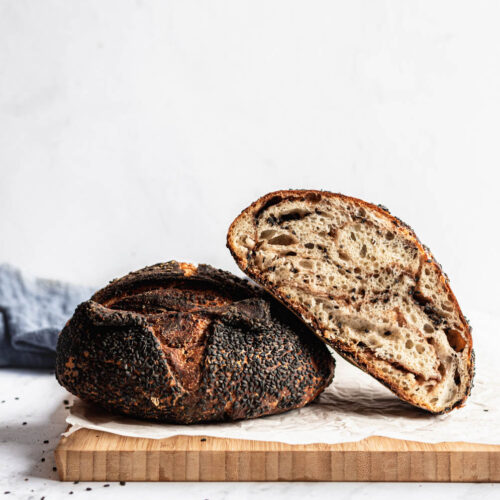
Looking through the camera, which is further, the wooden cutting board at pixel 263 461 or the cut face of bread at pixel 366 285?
the cut face of bread at pixel 366 285

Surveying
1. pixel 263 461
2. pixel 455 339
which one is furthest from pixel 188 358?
pixel 455 339

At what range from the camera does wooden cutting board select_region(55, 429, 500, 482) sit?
180 cm

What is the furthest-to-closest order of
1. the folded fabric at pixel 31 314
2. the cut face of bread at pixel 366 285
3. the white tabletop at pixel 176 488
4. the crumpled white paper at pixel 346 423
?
the folded fabric at pixel 31 314 → the cut face of bread at pixel 366 285 → the crumpled white paper at pixel 346 423 → the white tabletop at pixel 176 488

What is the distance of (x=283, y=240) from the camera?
2201mm

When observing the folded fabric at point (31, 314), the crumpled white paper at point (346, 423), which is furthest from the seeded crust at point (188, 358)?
the folded fabric at point (31, 314)

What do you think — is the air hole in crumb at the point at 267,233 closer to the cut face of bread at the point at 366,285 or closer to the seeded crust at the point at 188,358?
the cut face of bread at the point at 366,285

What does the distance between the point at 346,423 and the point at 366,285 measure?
432 millimetres

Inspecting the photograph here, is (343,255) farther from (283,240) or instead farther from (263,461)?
(263,461)

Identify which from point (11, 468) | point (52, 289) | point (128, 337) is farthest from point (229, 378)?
point (52, 289)

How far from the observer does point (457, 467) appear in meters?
1.83

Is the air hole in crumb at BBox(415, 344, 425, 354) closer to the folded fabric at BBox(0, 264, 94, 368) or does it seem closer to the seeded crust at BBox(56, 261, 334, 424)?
the seeded crust at BBox(56, 261, 334, 424)

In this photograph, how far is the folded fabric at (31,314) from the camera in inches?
126

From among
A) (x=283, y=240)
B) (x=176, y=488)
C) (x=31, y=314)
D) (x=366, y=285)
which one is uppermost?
(x=283, y=240)

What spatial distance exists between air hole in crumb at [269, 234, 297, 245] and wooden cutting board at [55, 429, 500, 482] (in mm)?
652
